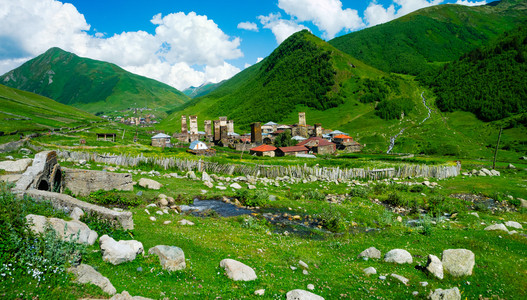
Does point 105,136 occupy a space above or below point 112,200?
above

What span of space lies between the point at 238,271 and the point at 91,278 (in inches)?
161

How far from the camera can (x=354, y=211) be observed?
67.1 feet

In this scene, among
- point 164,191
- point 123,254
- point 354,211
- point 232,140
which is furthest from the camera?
point 232,140

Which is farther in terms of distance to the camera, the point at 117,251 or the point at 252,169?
the point at 252,169

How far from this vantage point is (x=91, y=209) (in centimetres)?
1066

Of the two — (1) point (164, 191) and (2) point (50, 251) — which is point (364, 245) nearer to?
(2) point (50, 251)

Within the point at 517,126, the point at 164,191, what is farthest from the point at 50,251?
the point at 517,126

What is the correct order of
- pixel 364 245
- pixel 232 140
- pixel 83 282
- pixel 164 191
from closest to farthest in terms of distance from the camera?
pixel 83 282 < pixel 364 245 < pixel 164 191 < pixel 232 140

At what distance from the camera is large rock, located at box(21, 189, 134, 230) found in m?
10.5

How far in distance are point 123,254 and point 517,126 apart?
109m

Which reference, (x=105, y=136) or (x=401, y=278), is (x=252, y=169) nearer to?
(x=401, y=278)

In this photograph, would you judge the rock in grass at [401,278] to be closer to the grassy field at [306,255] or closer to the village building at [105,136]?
the grassy field at [306,255]

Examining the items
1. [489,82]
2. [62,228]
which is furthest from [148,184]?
[489,82]

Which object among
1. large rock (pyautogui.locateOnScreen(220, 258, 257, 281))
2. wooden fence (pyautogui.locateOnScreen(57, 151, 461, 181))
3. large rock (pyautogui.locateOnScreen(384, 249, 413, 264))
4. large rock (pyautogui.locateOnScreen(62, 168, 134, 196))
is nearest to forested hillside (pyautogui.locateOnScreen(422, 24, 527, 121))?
wooden fence (pyautogui.locateOnScreen(57, 151, 461, 181))
